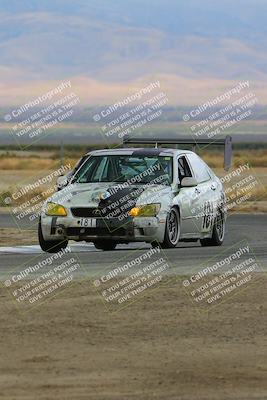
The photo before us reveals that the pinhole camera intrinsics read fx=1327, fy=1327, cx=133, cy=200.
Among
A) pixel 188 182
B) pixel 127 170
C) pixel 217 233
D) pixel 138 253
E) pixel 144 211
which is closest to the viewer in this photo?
pixel 138 253

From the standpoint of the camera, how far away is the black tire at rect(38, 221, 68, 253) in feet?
62.8

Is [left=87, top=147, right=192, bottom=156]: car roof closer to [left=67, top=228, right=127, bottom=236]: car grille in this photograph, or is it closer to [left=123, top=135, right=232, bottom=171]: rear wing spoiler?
[left=67, top=228, right=127, bottom=236]: car grille

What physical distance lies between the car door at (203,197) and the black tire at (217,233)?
216 millimetres

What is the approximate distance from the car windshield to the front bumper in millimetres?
916

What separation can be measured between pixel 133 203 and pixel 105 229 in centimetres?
55

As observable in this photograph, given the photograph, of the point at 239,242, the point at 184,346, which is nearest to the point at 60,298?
the point at 184,346

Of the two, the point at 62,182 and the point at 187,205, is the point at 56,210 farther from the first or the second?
the point at 187,205

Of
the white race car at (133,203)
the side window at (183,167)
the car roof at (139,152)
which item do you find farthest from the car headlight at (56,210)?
the side window at (183,167)

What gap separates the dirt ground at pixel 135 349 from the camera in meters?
9.16

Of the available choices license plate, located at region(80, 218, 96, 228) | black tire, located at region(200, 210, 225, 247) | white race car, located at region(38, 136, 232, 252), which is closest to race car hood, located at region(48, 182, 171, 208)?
white race car, located at region(38, 136, 232, 252)

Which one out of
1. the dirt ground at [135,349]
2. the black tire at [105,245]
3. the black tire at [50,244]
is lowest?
the black tire at [105,245]

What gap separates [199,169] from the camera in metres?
21.2

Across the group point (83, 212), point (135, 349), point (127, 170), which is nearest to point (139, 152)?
point (127, 170)

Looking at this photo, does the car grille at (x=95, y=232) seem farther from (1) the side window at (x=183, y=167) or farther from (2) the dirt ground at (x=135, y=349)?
(2) the dirt ground at (x=135, y=349)
